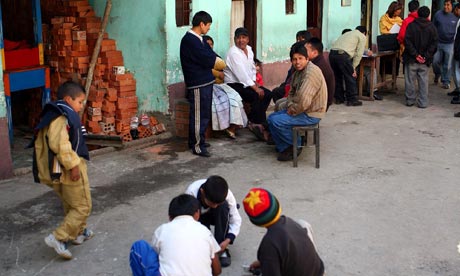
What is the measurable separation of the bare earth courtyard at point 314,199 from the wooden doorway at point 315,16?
3.80m

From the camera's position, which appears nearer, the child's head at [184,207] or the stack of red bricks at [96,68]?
the child's head at [184,207]

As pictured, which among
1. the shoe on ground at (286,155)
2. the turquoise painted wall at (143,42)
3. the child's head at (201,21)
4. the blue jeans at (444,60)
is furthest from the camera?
the blue jeans at (444,60)

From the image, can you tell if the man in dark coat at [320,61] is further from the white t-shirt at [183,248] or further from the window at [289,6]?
the white t-shirt at [183,248]

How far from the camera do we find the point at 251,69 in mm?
9125

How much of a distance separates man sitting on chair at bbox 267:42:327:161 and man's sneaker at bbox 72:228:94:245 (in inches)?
117

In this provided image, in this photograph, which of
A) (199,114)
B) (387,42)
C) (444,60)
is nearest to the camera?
(199,114)

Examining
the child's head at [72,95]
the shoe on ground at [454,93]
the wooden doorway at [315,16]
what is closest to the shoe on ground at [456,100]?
the shoe on ground at [454,93]

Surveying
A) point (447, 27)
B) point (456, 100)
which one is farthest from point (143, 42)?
point (447, 27)

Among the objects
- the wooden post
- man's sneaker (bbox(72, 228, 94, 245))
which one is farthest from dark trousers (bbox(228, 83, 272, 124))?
man's sneaker (bbox(72, 228, 94, 245))

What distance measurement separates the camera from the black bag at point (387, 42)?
12.0 metres

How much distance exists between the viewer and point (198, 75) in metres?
7.80

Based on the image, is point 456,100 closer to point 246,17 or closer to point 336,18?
point 336,18

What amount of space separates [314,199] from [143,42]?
3714mm

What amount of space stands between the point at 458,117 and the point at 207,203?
273 inches
